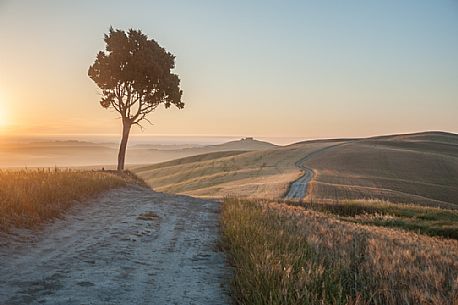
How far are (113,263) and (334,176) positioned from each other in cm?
5884

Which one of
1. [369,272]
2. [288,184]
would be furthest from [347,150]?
[369,272]

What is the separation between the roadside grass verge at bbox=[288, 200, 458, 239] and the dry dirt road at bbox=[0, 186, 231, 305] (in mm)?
20251

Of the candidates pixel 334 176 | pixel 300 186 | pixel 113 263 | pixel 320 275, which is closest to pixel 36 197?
pixel 113 263

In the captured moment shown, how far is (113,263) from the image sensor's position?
8.36 meters

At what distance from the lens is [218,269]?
27.8 feet

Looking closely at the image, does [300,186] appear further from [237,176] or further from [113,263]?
[113,263]

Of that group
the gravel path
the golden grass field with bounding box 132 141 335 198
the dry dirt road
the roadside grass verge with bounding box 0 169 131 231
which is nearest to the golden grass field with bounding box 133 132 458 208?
the golden grass field with bounding box 132 141 335 198

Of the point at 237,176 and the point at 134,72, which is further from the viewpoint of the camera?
the point at 237,176

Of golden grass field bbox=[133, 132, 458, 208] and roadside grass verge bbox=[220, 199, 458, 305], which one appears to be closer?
roadside grass verge bbox=[220, 199, 458, 305]

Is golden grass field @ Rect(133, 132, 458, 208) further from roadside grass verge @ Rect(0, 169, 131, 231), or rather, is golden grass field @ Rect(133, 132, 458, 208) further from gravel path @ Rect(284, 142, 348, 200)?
roadside grass verge @ Rect(0, 169, 131, 231)

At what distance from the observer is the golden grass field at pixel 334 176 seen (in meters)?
50.4

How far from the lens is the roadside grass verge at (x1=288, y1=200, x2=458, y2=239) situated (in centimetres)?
2995

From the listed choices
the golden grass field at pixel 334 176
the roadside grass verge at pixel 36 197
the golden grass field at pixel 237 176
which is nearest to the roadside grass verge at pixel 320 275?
the roadside grass verge at pixel 36 197

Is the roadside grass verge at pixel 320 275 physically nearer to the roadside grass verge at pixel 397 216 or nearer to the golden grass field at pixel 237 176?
the roadside grass verge at pixel 397 216
